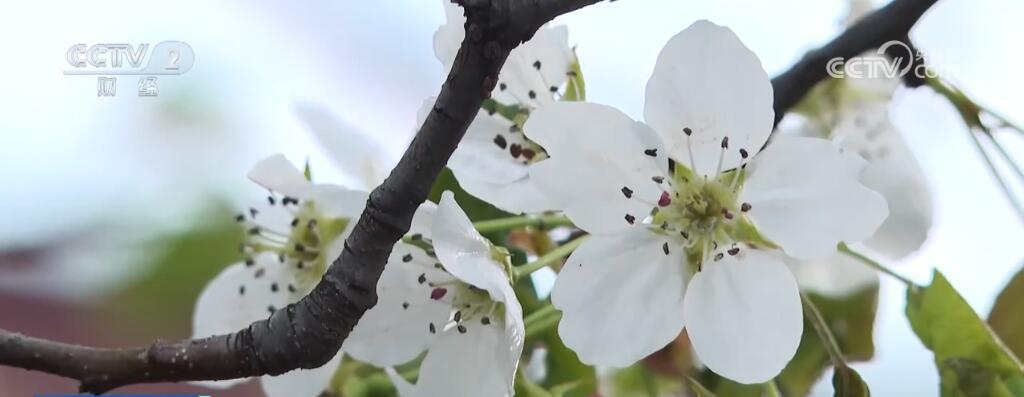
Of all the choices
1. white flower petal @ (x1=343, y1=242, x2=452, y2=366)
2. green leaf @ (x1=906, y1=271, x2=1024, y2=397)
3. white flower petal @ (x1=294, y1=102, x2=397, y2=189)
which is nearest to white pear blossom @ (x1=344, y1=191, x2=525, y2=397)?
white flower petal @ (x1=343, y1=242, x2=452, y2=366)

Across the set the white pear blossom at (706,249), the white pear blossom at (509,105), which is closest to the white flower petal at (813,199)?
the white pear blossom at (706,249)

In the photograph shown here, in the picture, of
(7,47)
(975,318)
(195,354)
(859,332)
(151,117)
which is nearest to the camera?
(195,354)

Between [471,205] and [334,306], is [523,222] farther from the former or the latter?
[334,306]

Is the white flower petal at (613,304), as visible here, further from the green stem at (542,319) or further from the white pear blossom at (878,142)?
the white pear blossom at (878,142)

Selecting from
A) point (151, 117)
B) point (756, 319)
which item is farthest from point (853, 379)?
point (151, 117)

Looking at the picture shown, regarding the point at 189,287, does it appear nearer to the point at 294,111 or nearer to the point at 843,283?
the point at 294,111

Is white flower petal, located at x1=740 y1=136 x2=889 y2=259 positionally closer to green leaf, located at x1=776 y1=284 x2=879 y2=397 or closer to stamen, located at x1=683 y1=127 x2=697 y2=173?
stamen, located at x1=683 y1=127 x2=697 y2=173
